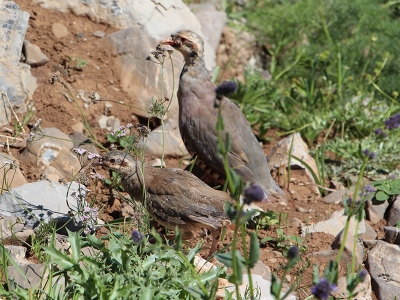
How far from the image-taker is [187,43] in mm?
6723

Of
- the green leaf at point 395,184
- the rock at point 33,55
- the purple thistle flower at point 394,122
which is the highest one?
the purple thistle flower at point 394,122

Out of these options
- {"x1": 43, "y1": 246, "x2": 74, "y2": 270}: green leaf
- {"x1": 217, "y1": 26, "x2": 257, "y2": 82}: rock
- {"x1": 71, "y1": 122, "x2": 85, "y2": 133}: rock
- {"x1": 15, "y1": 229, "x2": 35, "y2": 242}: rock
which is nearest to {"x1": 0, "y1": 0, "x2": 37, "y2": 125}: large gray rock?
{"x1": 71, "y1": 122, "x2": 85, "y2": 133}: rock

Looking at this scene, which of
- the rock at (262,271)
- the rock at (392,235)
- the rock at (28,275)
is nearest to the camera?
the rock at (28,275)

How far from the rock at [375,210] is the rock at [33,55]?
3.78 metres

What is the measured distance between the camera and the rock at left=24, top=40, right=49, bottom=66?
6.98 metres

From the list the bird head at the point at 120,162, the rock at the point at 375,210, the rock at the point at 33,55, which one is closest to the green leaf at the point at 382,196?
the rock at the point at 375,210

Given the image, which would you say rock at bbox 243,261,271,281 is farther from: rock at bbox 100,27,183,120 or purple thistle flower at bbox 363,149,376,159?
rock at bbox 100,27,183,120

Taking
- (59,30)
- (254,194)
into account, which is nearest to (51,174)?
(59,30)

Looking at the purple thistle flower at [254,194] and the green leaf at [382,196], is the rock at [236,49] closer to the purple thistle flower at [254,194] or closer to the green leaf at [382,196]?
the green leaf at [382,196]

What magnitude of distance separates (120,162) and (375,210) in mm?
2635

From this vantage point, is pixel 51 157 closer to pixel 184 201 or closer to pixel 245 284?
pixel 184 201

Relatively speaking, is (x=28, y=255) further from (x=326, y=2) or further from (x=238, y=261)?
(x=326, y=2)

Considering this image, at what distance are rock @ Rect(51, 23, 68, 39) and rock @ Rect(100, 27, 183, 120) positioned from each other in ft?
1.46

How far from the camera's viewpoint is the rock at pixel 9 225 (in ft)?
15.2
